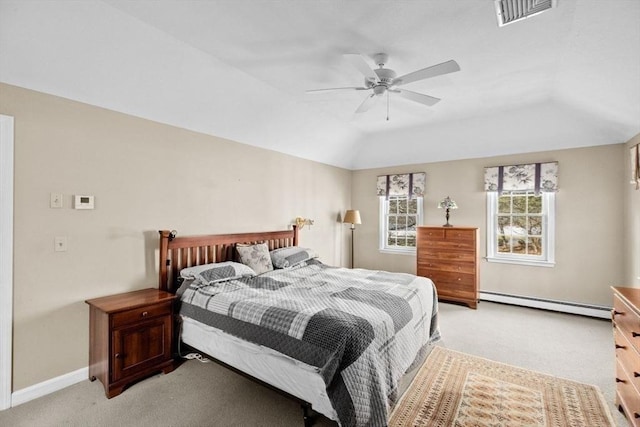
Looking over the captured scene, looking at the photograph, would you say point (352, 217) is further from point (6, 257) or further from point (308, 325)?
point (6, 257)

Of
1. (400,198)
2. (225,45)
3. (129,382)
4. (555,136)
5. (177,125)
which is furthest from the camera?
(400,198)

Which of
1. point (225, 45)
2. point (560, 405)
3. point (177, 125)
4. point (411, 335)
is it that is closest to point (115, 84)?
point (177, 125)

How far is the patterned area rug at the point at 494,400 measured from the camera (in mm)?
2109

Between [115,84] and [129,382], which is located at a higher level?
[115,84]

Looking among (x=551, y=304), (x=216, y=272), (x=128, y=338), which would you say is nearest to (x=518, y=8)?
(x=216, y=272)

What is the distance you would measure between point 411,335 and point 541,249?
3463mm

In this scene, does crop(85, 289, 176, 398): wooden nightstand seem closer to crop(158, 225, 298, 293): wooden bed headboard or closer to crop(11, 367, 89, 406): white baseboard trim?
crop(11, 367, 89, 406): white baseboard trim

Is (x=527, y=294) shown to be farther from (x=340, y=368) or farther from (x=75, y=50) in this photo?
(x=75, y=50)

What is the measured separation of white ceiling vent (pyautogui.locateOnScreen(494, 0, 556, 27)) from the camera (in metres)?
1.96

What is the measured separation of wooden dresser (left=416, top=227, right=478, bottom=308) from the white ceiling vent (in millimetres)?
3194

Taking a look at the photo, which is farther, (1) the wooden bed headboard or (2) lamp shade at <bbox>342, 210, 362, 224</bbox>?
(2) lamp shade at <bbox>342, 210, 362, 224</bbox>

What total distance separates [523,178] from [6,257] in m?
6.18

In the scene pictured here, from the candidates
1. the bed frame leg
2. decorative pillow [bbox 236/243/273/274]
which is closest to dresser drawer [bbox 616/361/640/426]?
the bed frame leg

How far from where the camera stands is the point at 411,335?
2.58m
